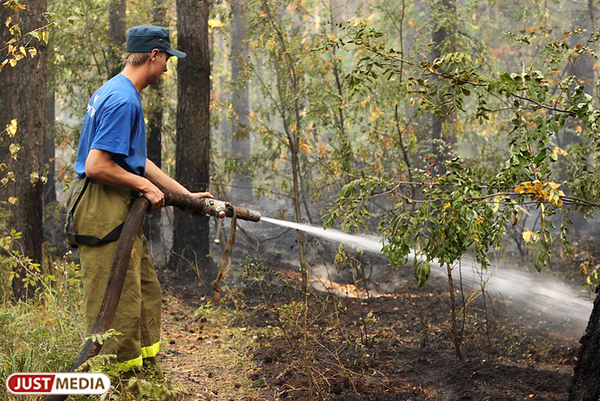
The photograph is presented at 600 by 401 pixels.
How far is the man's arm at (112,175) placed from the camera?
3352 millimetres

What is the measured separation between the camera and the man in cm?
338

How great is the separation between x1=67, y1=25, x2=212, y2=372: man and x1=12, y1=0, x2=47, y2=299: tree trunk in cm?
276

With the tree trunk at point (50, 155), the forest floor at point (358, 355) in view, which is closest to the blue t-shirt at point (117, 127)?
the forest floor at point (358, 355)

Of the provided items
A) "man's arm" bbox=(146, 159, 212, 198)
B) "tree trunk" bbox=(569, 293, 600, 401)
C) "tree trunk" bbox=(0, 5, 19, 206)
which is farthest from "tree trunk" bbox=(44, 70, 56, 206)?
"tree trunk" bbox=(569, 293, 600, 401)

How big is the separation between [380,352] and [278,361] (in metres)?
0.89

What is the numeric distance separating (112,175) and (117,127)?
0.27 metres

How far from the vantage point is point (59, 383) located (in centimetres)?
326

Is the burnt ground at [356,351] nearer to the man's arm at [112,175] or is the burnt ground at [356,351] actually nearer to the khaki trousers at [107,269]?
the khaki trousers at [107,269]

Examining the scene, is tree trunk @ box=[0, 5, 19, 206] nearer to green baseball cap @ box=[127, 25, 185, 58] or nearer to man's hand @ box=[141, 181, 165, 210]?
green baseball cap @ box=[127, 25, 185, 58]

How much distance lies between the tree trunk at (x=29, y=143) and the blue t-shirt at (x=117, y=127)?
2.79 m

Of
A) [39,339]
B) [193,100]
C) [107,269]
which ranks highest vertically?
[193,100]

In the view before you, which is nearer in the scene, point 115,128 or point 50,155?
point 115,128

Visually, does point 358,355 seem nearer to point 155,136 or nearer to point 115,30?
point 155,136

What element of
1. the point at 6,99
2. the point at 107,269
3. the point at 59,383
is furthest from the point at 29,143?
the point at 59,383
